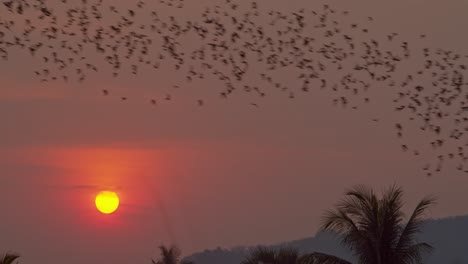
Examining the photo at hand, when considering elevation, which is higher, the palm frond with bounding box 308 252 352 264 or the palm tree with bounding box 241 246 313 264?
the palm tree with bounding box 241 246 313 264

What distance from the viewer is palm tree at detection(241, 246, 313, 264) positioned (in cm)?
5447

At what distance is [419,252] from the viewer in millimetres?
41594

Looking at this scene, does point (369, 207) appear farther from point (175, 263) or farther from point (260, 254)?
point (175, 263)

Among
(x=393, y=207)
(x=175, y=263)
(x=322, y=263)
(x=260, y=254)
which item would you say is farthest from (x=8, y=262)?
(x=175, y=263)

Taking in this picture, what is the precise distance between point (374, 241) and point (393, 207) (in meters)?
1.34

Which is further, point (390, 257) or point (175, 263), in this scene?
point (175, 263)

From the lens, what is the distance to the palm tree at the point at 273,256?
54469 mm

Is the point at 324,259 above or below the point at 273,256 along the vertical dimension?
below

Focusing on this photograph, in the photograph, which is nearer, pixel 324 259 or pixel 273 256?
pixel 324 259

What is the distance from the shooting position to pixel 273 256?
184 ft

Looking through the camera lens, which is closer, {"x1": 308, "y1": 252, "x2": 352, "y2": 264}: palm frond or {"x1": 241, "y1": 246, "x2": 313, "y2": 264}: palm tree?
{"x1": 308, "y1": 252, "x2": 352, "y2": 264}: palm frond

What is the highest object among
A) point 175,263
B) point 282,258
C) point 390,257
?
point 175,263

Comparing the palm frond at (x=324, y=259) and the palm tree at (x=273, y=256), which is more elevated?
the palm tree at (x=273, y=256)

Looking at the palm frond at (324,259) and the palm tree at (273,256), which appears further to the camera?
the palm tree at (273,256)
